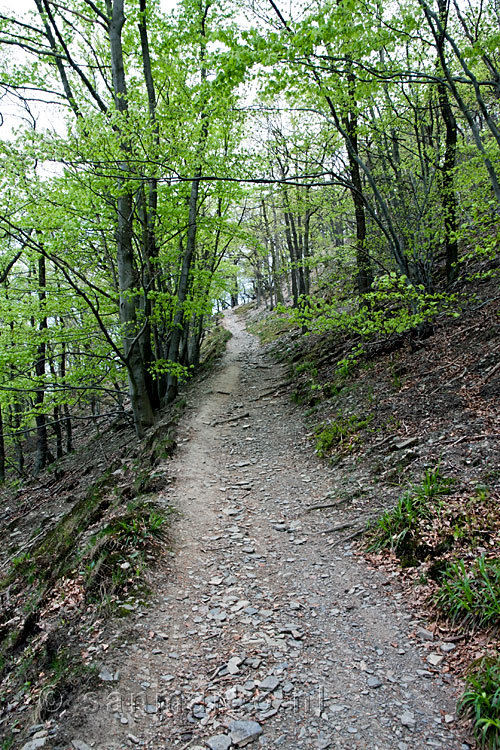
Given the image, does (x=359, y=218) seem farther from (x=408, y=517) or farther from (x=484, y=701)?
(x=484, y=701)

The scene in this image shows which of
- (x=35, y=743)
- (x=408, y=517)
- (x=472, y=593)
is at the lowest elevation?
(x=35, y=743)

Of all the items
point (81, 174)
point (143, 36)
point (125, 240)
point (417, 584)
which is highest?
point (143, 36)

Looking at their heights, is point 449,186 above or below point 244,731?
above

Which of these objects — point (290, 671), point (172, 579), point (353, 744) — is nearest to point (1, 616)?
point (172, 579)

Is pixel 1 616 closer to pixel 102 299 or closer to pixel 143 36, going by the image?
pixel 102 299

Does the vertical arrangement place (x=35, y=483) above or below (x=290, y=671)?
below

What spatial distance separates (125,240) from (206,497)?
6876 millimetres

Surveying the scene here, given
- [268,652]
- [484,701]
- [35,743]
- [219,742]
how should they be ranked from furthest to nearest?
[268,652] → [35,743] → [219,742] → [484,701]

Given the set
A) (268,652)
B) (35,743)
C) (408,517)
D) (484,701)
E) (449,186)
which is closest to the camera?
(484,701)

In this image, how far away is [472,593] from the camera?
348 centimetres

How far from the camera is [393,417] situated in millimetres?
7238

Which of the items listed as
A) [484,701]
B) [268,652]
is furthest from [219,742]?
[484,701]

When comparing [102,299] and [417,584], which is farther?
[102,299]

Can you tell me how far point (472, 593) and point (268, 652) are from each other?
1.83 m
